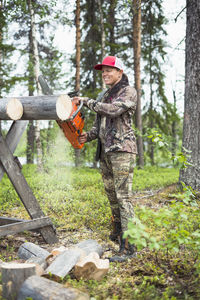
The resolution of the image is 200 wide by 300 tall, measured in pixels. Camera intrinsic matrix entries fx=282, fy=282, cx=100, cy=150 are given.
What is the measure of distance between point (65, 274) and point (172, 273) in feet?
3.78

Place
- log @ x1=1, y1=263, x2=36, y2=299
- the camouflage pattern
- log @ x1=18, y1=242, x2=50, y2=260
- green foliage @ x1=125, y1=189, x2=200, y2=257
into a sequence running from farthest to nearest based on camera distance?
the camouflage pattern < log @ x1=18, y1=242, x2=50, y2=260 < log @ x1=1, y1=263, x2=36, y2=299 < green foliage @ x1=125, y1=189, x2=200, y2=257

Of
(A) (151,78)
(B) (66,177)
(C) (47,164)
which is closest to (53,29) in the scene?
(A) (151,78)

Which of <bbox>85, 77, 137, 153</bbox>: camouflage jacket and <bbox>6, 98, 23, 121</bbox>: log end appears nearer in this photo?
<bbox>6, 98, 23, 121</bbox>: log end

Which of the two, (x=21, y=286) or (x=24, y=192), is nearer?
(x=21, y=286)

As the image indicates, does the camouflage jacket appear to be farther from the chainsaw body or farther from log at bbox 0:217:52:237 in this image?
log at bbox 0:217:52:237

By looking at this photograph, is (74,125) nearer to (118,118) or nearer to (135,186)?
(118,118)

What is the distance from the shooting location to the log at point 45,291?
241cm

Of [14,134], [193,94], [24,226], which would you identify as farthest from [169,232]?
[193,94]

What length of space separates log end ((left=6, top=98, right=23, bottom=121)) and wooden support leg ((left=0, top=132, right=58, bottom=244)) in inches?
21.1

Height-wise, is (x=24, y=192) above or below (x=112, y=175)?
below

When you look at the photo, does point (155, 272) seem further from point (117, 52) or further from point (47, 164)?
point (117, 52)

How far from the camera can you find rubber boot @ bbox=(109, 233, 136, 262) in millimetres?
3736

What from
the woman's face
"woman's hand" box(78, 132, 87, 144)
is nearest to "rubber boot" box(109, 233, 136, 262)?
"woman's hand" box(78, 132, 87, 144)

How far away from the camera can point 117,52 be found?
16703mm
